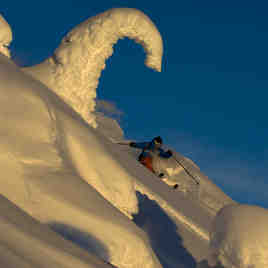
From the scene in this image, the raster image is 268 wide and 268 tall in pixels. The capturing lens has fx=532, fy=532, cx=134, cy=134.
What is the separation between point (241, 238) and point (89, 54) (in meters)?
6.67

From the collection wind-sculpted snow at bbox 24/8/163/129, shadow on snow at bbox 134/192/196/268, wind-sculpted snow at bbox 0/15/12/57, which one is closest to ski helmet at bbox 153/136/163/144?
wind-sculpted snow at bbox 24/8/163/129

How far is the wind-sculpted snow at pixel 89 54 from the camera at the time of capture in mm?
10047

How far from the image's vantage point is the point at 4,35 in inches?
345

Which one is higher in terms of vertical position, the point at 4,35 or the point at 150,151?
the point at 4,35

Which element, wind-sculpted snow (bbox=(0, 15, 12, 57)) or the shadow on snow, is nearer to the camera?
the shadow on snow

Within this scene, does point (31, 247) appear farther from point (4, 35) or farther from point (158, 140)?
point (158, 140)

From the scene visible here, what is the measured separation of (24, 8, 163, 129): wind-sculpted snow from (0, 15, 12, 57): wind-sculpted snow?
1151mm

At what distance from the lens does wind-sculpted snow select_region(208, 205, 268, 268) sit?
4.21 meters

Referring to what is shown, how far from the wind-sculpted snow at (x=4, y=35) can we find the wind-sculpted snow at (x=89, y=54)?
3.78 feet

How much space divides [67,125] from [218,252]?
5.51 feet

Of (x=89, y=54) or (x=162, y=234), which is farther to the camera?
(x=89, y=54)

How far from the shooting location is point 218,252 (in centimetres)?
438

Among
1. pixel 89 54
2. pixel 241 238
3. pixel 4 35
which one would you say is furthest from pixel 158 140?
pixel 241 238

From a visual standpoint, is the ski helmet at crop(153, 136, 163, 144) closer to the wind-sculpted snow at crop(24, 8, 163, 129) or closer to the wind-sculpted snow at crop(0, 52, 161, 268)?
the wind-sculpted snow at crop(24, 8, 163, 129)
